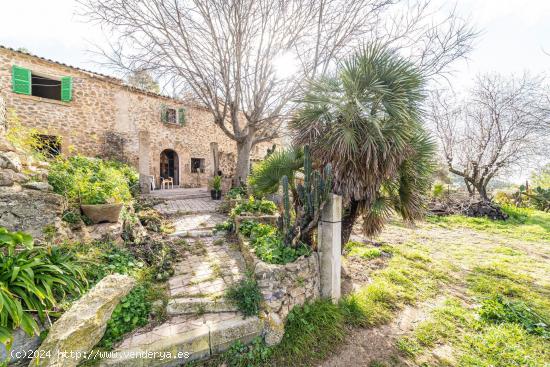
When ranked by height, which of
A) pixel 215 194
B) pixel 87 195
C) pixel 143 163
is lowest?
pixel 215 194

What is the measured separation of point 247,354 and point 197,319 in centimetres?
76

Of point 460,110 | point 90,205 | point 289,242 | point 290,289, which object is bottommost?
point 290,289

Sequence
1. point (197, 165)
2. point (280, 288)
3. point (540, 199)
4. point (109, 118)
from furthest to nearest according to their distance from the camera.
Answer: point (197, 165) → point (540, 199) → point (109, 118) → point (280, 288)

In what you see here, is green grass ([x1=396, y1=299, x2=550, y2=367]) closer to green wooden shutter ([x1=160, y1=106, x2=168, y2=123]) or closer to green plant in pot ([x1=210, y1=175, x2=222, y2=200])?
green plant in pot ([x1=210, y1=175, x2=222, y2=200])

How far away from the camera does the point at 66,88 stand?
382 inches

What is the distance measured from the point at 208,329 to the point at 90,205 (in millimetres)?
3160

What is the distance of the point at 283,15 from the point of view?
20.5 ft

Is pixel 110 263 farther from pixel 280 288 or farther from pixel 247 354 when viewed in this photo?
pixel 280 288

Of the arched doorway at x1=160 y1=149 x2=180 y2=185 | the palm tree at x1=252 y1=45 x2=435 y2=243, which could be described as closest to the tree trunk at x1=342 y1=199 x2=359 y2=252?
the palm tree at x1=252 y1=45 x2=435 y2=243

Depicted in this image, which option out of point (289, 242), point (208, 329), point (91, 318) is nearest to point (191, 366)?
point (208, 329)

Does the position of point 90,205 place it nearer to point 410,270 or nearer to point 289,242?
point 289,242

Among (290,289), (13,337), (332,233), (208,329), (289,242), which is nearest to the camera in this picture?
(13,337)

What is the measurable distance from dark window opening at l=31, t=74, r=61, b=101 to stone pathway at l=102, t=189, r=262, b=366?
11.5 m

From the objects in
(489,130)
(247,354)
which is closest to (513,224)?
(489,130)
